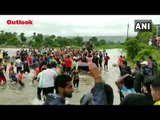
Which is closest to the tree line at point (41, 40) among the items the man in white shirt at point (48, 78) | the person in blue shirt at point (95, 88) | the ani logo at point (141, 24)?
the ani logo at point (141, 24)

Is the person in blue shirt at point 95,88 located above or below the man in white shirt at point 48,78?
above

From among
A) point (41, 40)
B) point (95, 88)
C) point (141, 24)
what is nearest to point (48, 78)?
point (95, 88)

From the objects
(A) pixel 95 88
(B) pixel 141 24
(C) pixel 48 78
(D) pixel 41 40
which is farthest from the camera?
(D) pixel 41 40

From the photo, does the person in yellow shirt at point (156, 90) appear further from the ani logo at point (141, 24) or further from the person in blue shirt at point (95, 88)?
the ani logo at point (141, 24)

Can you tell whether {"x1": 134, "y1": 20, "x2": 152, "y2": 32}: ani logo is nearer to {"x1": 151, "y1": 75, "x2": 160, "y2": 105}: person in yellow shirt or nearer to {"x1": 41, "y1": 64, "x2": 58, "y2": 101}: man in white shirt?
{"x1": 41, "y1": 64, "x2": 58, "y2": 101}: man in white shirt

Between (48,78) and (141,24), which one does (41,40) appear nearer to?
(141,24)

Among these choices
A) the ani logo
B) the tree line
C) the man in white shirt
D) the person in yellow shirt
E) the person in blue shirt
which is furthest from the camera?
the tree line

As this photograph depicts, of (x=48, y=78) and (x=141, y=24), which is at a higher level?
(x=141, y=24)

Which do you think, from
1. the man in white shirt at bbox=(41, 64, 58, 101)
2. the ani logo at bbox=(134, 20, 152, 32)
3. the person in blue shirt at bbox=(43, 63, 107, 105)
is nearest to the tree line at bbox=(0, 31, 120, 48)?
the ani logo at bbox=(134, 20, 152, 32)
